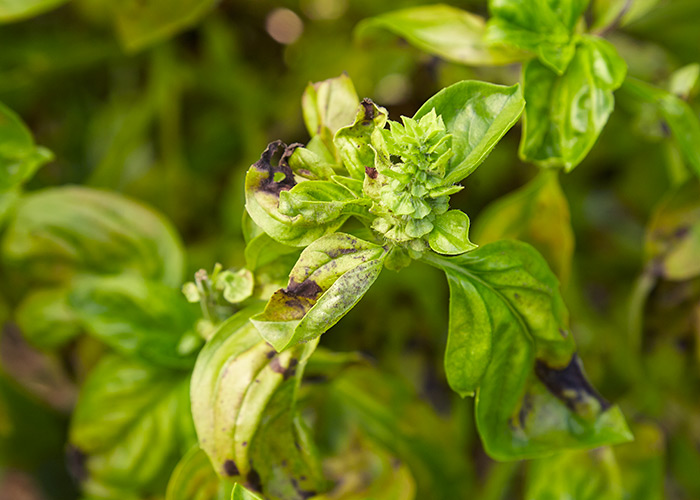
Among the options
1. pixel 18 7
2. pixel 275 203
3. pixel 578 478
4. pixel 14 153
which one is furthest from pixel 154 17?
pixel 578 478

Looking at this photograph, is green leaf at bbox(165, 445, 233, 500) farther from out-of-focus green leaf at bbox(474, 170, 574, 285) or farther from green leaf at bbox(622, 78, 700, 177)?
green leaf at bbox(622, 78, 700, 177)

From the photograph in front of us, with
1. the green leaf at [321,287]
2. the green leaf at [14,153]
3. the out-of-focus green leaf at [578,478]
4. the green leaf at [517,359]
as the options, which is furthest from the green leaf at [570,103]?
the green leaf at [14,153]

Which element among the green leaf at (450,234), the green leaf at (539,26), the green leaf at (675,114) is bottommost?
the green leaf at (675,114)

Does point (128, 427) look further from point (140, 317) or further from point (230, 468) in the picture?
point (230, 468)

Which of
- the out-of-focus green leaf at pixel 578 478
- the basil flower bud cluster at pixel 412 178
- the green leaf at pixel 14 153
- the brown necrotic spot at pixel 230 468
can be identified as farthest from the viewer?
the out-of-focus green leaf at pixel 578 478

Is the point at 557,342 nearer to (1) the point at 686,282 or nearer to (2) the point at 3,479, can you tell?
(1) the point at 686,282

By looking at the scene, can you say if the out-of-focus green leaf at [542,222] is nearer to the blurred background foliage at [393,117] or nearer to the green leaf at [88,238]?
the blurred background foliage at [393,117]

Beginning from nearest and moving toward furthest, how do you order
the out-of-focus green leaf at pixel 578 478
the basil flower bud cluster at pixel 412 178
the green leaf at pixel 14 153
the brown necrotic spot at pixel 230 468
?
the basil flower bud cluster at pixel 412 178, the brown necrotic spot at pixel 230 468, the green leaf at pixel 14 153, the out-of-focus green leaf at pixel 578 478

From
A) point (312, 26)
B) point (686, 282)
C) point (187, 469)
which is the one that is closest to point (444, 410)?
point (686, 282)
